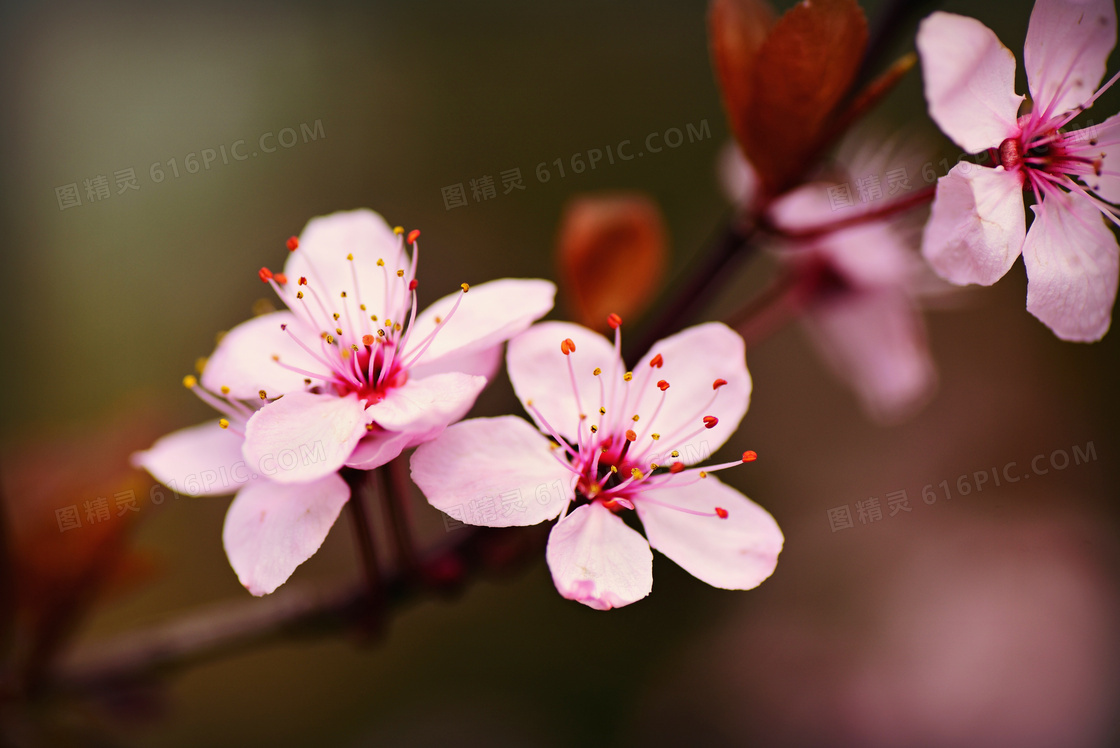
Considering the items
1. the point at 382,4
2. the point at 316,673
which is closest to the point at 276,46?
the point at 382,4

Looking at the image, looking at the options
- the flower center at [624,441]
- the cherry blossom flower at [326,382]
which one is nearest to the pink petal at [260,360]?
the cherry blossom flower at [326,382]

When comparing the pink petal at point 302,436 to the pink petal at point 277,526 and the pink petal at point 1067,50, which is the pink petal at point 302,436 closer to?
the pink petal at point 277,526

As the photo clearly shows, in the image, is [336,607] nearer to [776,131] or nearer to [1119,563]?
[776,131]

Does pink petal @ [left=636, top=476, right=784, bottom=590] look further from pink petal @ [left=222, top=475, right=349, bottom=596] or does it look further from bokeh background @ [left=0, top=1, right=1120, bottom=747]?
bokeh background @ [left=0, top=1, right=1120, bottom=747]

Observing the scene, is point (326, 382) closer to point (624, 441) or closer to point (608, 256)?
point (624, 441)

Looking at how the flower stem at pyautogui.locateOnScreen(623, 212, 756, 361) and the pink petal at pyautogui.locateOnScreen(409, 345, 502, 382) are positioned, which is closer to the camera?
the pink petal at pyautogui.locateOnScreen(409, 345, 502, 382)

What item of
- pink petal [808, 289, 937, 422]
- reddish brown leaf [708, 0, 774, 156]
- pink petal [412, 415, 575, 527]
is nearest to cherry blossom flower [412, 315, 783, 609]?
pink petal [412, 415, 575, 527]

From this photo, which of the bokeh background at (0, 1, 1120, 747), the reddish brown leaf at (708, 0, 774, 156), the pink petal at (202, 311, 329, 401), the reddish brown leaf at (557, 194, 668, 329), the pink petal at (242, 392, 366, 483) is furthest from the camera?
the bokeh background at (0, 1, 1120, 747)
